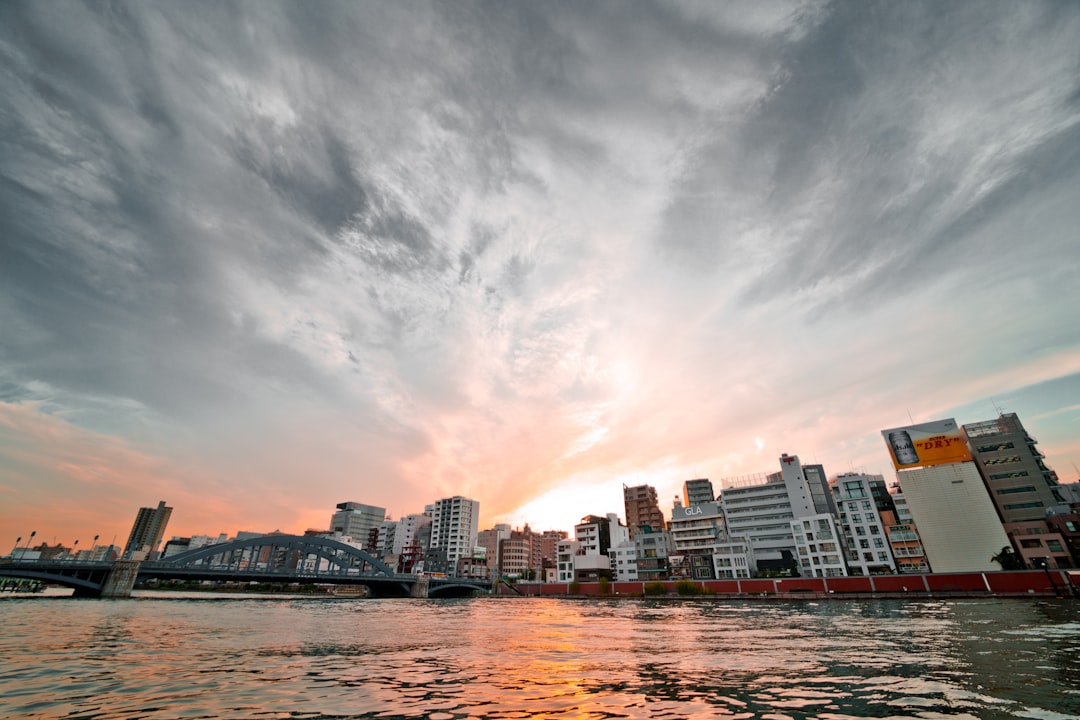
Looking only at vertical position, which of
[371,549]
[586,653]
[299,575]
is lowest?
[586,653]

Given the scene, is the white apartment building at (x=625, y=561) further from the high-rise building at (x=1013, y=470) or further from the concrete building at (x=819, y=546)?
the high-rise building at (x=1013, y=470)

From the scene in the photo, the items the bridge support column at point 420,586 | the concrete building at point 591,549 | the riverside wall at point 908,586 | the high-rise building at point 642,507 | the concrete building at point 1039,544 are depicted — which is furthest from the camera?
the high-rise building at point 642,507

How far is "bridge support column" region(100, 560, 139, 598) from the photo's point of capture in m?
72.1

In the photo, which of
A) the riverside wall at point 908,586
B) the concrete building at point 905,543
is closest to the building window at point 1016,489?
the concrete building at point 905,543

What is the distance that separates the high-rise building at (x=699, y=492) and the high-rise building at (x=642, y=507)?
1979 centimetres

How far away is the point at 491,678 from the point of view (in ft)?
51.1

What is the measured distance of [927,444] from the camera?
98812mm

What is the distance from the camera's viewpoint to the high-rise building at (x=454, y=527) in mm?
185000

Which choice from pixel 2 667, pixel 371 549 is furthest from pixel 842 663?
pixel 371 549

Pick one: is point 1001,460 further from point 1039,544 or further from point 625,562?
point 625,562

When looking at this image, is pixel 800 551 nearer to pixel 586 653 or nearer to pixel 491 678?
pixel 586 653

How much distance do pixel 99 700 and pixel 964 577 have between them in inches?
4135

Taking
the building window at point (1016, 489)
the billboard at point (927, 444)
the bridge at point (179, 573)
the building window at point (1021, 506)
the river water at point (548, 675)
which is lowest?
the river water at point (548, 675)

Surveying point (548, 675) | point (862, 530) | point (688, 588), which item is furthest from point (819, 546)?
point (548, 675)
